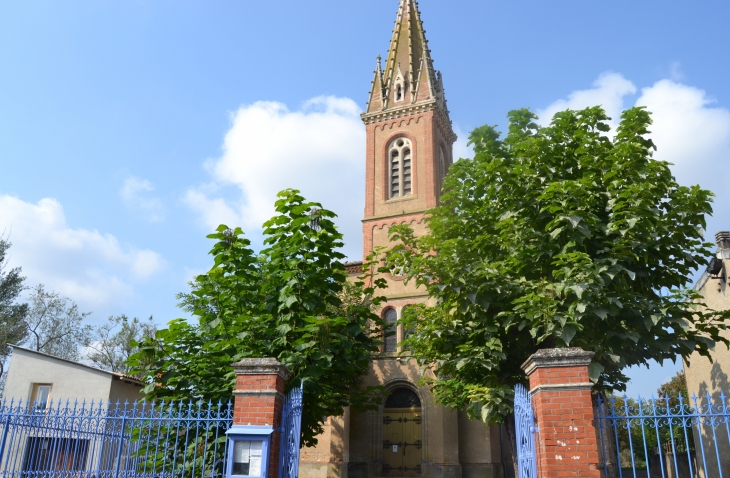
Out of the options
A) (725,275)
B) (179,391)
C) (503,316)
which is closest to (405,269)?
(503,316)

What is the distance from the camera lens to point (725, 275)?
1645 cm

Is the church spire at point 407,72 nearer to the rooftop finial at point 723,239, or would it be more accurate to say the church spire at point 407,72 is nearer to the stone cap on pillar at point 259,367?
the rooftop finial at point 723,239

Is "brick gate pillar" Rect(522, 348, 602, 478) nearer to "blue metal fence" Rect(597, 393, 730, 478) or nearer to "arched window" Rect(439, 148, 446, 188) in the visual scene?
"blue metal fence" Rect(597, 393, 730, 478)

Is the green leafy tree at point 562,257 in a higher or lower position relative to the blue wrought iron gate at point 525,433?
higher

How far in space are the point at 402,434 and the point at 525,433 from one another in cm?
1724

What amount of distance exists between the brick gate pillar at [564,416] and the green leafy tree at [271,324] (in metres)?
3.65

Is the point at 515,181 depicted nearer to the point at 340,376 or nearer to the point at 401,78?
the point at 340,376

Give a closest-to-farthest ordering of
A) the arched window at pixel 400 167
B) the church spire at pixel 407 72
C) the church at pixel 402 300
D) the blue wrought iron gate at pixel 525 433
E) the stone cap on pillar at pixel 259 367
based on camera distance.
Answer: the blue wrought iron gate at pixel 525 433 < the stone cap on pillar at pixel 259 367 < the church at pixel 402 300 < the arched window at pixel 400 167 < the church spire at pixel 407 72

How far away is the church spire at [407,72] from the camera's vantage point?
3134 cm

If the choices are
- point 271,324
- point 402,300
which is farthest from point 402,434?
point 271,324

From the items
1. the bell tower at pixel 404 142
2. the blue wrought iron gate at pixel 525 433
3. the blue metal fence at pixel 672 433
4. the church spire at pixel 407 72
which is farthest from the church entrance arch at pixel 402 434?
the blue wrought iron gate at pixel 525 433

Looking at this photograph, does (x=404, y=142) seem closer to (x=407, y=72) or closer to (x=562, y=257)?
(x=407, y=72)

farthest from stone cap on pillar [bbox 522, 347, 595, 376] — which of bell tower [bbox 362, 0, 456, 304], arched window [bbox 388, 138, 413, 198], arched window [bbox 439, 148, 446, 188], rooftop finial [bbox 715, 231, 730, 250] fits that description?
arched window [bbox 439, 148, 446, 188]


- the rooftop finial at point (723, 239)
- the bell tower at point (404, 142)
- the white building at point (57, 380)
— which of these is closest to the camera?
the rooftop finial at point (723, 239)
